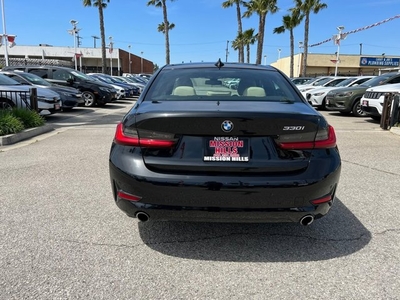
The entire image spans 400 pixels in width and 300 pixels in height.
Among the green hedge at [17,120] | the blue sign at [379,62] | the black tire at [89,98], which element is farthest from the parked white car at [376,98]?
the blue sign at [379,62]

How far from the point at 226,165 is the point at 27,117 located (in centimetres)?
809

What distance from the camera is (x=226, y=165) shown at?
2510mm

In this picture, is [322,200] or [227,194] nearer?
[227,194]

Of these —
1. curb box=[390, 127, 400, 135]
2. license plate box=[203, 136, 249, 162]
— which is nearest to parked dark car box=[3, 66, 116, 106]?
curb box=[390, 127, 400, 135]

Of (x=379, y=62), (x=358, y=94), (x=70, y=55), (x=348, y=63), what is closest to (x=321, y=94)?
(x=358, y=94)

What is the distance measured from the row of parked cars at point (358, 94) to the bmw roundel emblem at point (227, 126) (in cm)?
939

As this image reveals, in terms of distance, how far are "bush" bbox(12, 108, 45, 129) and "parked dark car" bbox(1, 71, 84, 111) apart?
3579mm

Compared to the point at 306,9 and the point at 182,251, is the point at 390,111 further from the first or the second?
the point at 306,9

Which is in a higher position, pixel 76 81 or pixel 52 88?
pixel 76 81

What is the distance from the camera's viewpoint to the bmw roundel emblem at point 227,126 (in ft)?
8.29

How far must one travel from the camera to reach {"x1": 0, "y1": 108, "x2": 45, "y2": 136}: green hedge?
7.79 m

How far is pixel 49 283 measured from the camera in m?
2.40

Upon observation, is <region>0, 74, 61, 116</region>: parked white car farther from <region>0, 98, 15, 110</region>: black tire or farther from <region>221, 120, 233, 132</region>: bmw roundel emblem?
<region>221, 120, 233, 132</region>: bmw roundel emblem

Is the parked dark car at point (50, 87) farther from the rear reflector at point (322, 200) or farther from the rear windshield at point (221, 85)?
the rear reflector at point (322, 200)
